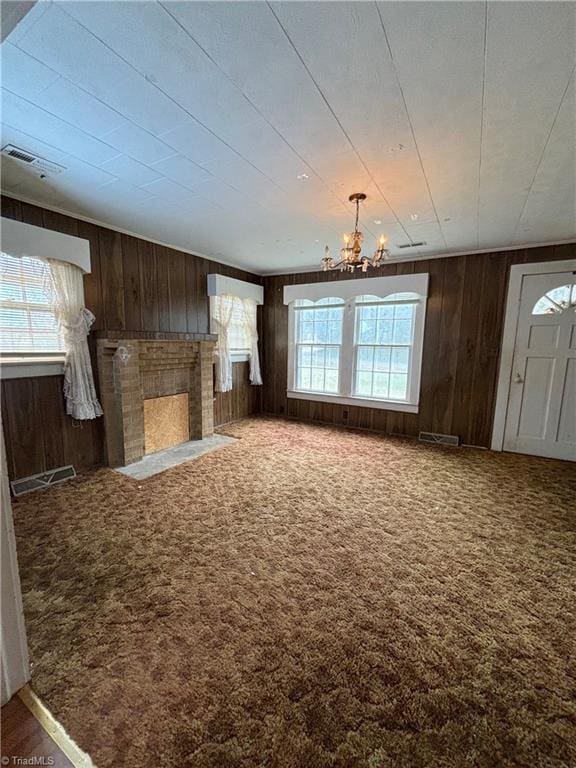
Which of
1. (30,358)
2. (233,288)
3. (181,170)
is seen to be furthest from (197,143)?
(233,288)

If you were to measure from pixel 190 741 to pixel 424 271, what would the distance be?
4.66 meters

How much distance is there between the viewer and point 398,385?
451 centimetres

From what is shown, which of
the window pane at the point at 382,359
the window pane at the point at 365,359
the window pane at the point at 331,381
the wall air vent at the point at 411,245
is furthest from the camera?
the window pane at the point at 331,381

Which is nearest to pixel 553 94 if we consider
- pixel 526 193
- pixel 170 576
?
pixel 526 193

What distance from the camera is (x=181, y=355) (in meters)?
3.90

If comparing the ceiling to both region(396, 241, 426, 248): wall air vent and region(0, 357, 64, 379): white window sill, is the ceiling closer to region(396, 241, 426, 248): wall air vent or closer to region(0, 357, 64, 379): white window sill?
region(396, 241, 426, 248): wall air vent

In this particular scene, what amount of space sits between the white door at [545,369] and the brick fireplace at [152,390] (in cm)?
387

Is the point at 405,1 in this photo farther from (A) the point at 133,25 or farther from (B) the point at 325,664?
(B) the point at 325,664

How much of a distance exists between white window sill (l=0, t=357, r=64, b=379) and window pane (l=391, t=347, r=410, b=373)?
3.99m

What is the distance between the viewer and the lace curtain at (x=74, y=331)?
2844 mm

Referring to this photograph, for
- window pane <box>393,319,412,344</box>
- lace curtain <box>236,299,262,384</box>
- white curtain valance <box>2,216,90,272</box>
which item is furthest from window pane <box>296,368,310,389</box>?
white curtain valance <box>2,216,90,272</box>

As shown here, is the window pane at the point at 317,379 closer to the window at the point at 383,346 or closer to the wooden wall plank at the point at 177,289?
the window at the point at 383,346

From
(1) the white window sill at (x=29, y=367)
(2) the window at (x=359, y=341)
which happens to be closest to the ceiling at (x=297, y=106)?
(1) the white window sill at (x=29, y=367)

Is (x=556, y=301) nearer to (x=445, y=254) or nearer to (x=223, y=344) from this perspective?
(x=445, y=254)
